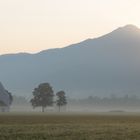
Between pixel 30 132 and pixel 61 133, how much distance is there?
3.30 m

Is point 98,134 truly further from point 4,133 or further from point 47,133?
point 4,133

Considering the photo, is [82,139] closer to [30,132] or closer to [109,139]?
[109,139]

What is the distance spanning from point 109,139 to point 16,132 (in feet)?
35.8

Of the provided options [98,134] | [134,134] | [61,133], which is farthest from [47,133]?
[134,134]

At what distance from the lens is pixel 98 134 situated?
50.2 m

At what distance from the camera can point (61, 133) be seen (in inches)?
2003

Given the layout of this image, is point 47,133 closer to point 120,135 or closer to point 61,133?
point 61,133

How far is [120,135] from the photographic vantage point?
164ft

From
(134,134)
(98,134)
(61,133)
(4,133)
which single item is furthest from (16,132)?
(134,134)

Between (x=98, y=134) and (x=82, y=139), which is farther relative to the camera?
(x=98, y=134)

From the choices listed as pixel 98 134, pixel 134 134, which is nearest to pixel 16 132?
pixel 98 134

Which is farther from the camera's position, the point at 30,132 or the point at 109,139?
the point at 30,132

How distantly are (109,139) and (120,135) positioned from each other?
4401mm

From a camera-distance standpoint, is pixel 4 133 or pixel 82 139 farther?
pixel 4 133
